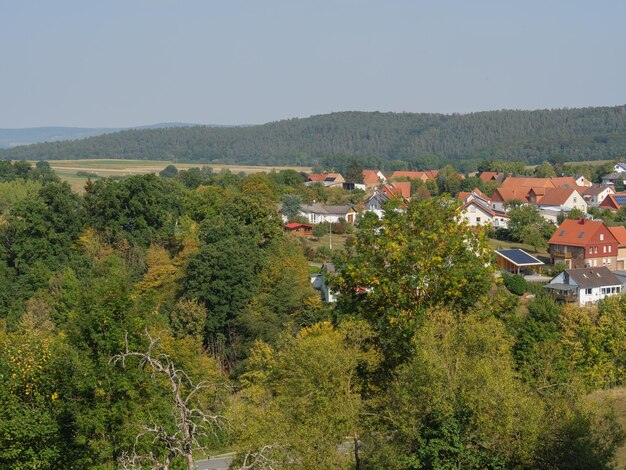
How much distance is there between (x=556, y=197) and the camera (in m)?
63.0

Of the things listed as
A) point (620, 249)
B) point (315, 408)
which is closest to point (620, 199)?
point (620, 249)

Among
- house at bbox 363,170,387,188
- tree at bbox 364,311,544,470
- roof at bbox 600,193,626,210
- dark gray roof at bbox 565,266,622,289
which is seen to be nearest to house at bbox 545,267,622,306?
dark gray roof at bbox 565,266,622,289

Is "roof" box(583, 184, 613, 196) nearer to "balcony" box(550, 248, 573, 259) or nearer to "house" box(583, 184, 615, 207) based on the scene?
"house" box(583, 184, 615, 207)

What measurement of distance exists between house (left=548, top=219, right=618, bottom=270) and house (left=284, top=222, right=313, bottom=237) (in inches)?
632

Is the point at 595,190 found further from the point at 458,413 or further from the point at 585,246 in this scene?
the point at 458,413

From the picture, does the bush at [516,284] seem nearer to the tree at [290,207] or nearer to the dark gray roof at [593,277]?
the dark gray roof at [593,277]

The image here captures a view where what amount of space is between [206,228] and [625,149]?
13421 cm

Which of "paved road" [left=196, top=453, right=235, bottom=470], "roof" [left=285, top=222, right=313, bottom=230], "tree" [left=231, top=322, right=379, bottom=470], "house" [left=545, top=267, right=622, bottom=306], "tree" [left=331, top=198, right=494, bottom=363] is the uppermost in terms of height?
"tree" [left=331, top=198, right=494, bottom=363]

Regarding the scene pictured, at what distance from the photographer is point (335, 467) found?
12609 mm

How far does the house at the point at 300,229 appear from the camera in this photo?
52594 millimetres

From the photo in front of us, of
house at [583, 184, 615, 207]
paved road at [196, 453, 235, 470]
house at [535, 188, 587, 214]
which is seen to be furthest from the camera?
house at [583, 184, 615, 207]

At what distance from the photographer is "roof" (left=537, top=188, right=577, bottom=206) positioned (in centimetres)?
6209

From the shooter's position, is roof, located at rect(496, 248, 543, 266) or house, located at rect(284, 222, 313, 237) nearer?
roof, located at rect(496, 248, 543, 266)

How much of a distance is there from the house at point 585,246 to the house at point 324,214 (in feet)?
55.5
